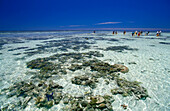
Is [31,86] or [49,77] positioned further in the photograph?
[49,77]

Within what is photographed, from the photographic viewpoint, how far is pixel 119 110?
5.05 m

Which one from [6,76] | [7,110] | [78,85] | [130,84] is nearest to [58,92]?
[78,85]

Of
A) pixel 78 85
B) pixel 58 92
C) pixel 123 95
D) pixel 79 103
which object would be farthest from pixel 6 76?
pixel 123 95

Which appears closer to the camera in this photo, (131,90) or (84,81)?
(131,90)

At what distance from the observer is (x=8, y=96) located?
6012mm

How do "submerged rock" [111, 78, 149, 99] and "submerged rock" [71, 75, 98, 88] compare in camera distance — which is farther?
"submerged rock" [71, 75, 98, 88]

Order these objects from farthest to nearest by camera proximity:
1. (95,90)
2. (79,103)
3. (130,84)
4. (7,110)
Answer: (130,84)
(95,90)
(79,103)
(7,110)

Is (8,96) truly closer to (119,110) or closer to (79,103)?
(79,103)

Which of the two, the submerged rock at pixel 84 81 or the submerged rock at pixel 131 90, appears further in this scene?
the submerged rock at pixel 84 81

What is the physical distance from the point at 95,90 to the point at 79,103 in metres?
1.50

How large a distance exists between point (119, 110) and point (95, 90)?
1.86 meters

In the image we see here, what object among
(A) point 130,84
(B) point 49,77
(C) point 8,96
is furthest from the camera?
(B) point 49,77

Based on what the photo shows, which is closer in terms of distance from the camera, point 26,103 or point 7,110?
point 7,110

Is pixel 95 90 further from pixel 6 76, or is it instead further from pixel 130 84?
pixel 6 76
